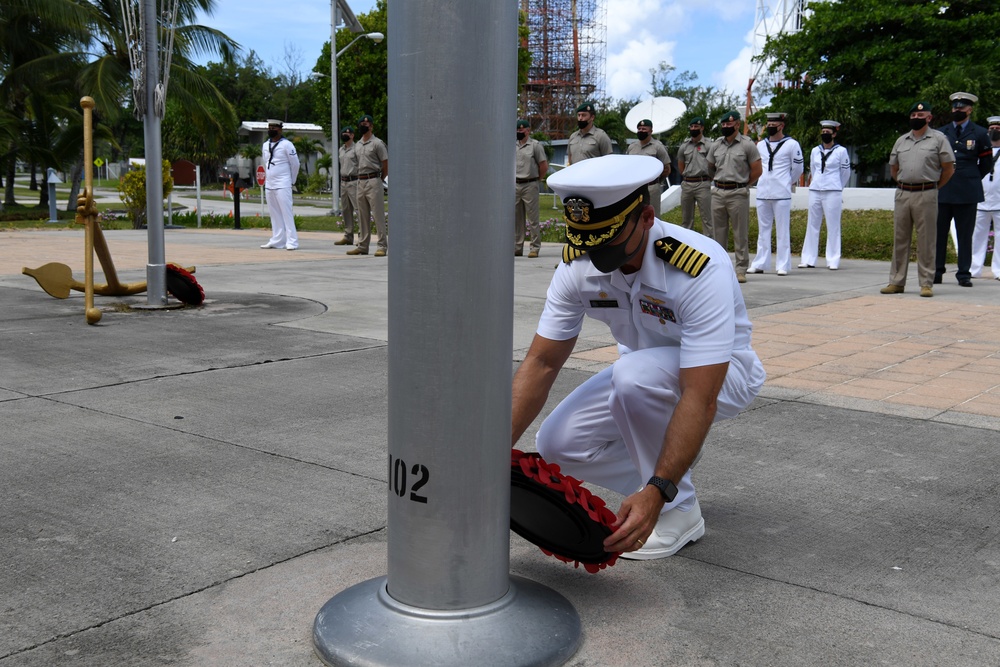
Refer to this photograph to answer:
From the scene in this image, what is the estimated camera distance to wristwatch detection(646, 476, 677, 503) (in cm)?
282

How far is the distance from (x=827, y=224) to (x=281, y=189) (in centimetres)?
836

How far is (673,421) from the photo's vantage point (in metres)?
2.91

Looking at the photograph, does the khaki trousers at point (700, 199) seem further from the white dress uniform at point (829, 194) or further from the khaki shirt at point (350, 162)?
the khaki shirt at point (350, 162)

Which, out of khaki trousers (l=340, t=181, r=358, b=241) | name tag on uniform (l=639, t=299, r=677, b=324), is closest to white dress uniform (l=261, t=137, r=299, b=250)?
khaki trousers (l=340, t=181, r=358, b=241)

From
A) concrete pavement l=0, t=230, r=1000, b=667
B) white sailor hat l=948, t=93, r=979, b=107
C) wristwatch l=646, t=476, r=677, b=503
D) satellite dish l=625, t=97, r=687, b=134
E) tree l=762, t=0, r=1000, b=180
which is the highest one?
tree l=762, t=0, r=1000, b=180

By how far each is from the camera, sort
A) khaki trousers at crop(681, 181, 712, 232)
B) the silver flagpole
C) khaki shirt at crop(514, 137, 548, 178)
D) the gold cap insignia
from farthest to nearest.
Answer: khaki shirt at crop(514, 137, 548, 178) < khaki trousers at crop(681, 181, 712, 232) < the gold cap insignia < the silver flagpole

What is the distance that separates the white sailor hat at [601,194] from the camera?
2.83 meters

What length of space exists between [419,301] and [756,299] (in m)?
8.43

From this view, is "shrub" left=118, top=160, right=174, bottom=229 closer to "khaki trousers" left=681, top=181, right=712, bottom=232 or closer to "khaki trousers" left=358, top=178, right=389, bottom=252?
"khaki trousers" left=358, top=178, right=389, bottom=252

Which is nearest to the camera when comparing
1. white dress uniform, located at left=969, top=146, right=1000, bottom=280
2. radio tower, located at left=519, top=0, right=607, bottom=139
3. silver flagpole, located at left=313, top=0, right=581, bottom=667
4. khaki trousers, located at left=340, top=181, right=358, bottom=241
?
silver flagpole, located at left=313, top=0, right=581, bottom=667

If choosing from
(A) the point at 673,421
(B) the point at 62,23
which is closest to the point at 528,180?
(A) the point at 673,421

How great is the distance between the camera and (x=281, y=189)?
53.8 ft

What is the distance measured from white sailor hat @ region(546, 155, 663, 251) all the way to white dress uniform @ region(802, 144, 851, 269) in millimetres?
11859

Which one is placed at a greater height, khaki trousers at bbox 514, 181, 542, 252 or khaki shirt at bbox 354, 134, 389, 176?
khaki shirt at bbox 354, 134, 389, 176
